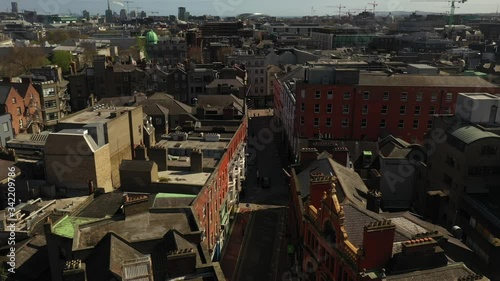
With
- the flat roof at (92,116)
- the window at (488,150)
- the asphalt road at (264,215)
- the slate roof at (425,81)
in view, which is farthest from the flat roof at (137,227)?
the slate roof at (425,81)

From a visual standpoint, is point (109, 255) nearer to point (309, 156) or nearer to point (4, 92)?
point (309, 156)

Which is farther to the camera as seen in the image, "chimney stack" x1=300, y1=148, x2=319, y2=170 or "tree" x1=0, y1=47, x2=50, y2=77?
"tree" x1=0, y1=47, x2=50, y2=77

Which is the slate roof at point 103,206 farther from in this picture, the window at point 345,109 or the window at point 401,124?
the window at point 401,124

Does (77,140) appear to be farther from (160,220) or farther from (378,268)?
(378,268)

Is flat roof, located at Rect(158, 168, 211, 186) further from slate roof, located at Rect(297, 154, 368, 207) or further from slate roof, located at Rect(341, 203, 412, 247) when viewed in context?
slate roof, located at Rect(341, 203, 412, 247)

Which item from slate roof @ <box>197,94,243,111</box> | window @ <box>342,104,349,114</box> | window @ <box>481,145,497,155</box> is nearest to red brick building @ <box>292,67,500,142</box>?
window @ <box>342,104,349,114</box>

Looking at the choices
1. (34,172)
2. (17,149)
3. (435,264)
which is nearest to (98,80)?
(17,149)

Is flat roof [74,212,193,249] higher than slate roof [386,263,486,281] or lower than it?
lower

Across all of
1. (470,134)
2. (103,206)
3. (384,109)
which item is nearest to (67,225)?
(103,206)
